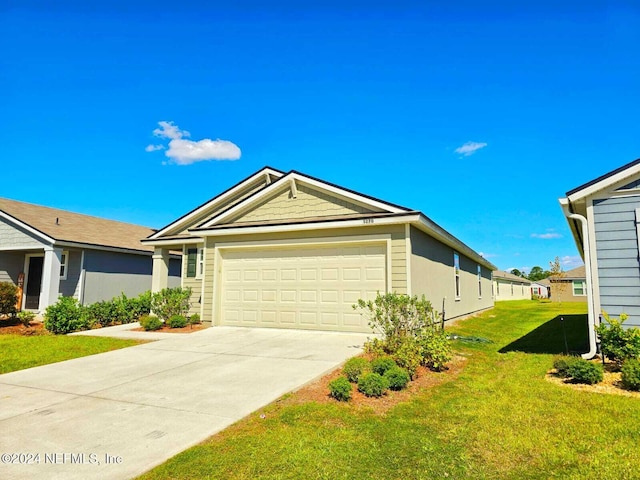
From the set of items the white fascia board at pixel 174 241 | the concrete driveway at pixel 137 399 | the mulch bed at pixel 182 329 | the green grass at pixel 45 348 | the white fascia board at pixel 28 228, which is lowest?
the green grass at pixel 45 348

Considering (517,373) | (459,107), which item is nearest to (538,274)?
(459,107)

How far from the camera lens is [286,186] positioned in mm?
12531

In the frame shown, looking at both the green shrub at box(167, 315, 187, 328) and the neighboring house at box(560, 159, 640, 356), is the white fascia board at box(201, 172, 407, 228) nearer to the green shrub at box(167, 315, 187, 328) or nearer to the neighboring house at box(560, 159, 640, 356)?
the green shrub at box(167, 315, 187, 328)

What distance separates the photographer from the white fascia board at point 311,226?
33.6 feet

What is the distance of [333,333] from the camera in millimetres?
10875

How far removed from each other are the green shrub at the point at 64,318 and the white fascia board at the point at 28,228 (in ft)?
13.1

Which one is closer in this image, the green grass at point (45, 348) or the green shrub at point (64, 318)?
the green grass at point (45, 348)

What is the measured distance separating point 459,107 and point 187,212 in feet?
39.3

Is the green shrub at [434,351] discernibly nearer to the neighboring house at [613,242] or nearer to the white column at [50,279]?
the neighboring house at [613,242]

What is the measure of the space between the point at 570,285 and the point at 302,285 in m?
38.0

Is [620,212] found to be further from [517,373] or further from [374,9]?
[374,9]

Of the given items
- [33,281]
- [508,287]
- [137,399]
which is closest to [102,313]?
[33,281]

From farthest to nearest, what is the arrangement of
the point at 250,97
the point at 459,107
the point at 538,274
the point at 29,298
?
the point at 538,274 < the point at 29,298 < the point at 250,97 < the point at 459,107

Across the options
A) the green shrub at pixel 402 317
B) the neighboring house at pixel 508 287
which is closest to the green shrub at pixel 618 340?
the green shrub at pixel 402 317
